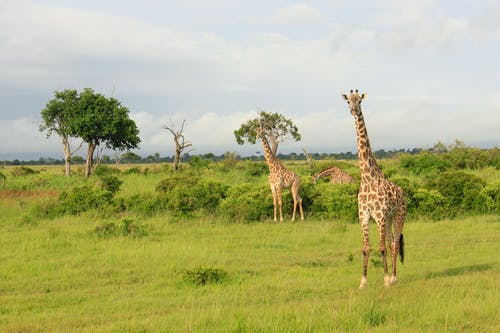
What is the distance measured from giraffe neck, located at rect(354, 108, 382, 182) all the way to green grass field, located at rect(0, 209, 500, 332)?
1791 mm

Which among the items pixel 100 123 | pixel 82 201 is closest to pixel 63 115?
pixel 100 123

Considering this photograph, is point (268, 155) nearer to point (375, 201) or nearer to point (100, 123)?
point (375, 201)

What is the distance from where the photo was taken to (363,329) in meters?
6.17

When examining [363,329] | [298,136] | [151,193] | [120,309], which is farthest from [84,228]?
[298,136]

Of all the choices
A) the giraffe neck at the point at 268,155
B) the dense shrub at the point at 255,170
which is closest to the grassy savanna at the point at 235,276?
the giraffe neck at the point at 268,155

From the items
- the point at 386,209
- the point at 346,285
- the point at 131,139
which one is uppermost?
the point at 131,139

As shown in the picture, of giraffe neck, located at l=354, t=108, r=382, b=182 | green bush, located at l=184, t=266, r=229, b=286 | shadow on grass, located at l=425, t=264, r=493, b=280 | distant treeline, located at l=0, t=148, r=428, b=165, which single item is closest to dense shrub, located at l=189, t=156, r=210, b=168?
distant treeline, located at l=0, t=148, r=428, b=165

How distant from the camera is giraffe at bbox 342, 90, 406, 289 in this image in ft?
27.9

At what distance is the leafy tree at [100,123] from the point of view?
3578cm

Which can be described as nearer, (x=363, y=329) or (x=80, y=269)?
(x=363, y=329)

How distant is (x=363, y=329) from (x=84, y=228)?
1036 cm

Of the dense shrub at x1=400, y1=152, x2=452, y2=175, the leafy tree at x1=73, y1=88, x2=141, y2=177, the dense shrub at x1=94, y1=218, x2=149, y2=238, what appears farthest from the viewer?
the leafy tree at x1=73, y1=88, x2=141, y2=177

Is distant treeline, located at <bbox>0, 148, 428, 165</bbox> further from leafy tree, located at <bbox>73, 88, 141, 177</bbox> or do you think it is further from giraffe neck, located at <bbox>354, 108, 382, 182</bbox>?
giraffe neck, located at <bbox>354, 108, 382, 182</bbox>

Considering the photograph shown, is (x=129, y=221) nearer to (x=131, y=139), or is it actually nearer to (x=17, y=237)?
(x=17, y=237)
